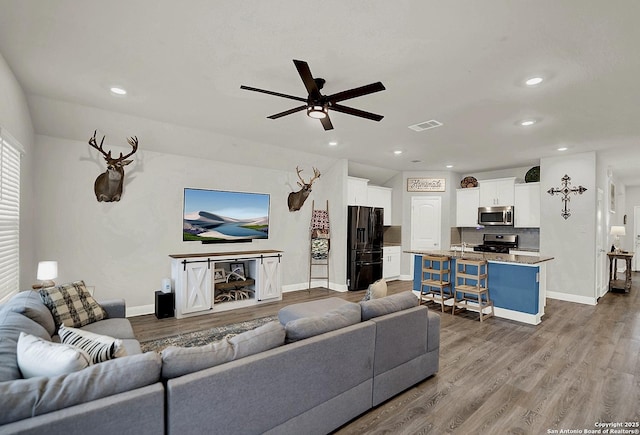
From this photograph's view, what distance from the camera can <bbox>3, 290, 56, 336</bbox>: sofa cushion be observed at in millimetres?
2234

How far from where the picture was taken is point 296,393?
74.2 inches

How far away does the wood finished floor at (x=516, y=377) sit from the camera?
7.45 feet

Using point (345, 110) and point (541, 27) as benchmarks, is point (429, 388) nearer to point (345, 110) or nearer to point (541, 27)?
point (345, 110)

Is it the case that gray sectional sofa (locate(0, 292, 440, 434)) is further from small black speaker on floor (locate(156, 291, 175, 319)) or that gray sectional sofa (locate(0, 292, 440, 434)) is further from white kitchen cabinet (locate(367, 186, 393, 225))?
white kitchen cabinet (locate(367, 186, 393, 225))

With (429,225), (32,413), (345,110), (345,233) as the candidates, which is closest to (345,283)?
(345,233)

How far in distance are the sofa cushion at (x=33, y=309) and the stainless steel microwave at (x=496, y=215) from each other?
7537mm

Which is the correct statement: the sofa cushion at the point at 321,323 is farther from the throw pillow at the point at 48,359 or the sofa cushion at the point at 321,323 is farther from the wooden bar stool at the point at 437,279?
the wooden bar stool at the point at 437,279

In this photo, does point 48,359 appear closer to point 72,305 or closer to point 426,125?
point 72,305

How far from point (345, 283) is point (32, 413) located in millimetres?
5579

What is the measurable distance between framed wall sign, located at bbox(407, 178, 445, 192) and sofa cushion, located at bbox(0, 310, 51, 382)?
7.20 m

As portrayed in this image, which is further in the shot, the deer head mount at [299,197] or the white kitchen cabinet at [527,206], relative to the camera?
the white kitchen cabinet at [527,206]

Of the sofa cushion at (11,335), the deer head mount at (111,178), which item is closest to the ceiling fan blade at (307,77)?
the sofa cushion at (11,335)

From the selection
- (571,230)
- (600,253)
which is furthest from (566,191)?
(600,253)

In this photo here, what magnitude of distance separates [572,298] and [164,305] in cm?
695
